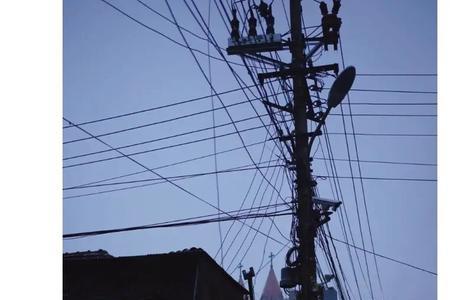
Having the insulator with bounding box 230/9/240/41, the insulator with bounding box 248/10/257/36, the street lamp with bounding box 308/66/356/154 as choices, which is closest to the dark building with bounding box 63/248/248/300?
the street lamp with bounding box 308/66/356/154

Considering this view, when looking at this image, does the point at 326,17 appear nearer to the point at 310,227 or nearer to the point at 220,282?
the point at 310,227

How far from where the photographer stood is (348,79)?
632 cm

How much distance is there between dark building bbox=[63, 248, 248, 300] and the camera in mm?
6895

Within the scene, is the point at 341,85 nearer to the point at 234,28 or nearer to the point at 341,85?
the point at 341,85

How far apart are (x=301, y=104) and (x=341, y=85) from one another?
1931 mm

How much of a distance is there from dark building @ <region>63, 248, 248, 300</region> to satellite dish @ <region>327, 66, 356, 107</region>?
134 inches

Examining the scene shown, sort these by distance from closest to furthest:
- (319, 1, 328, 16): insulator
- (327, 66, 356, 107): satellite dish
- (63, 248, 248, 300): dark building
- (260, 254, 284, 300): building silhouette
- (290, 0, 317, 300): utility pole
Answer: (327, 66, 356, 107): satellite dish < (63, 248, 248, 300): dark building < (290, 0, 317, 300): utility pole < (319, 1, 328, 16): insulator < (260, 254, 284, 300): building silhouette

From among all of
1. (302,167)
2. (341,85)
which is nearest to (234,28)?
(341,85)

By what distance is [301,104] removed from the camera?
8.30 meters

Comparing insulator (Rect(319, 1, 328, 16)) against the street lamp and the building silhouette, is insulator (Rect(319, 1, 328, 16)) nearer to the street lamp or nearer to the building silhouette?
the street lamp

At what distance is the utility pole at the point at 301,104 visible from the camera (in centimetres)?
719
